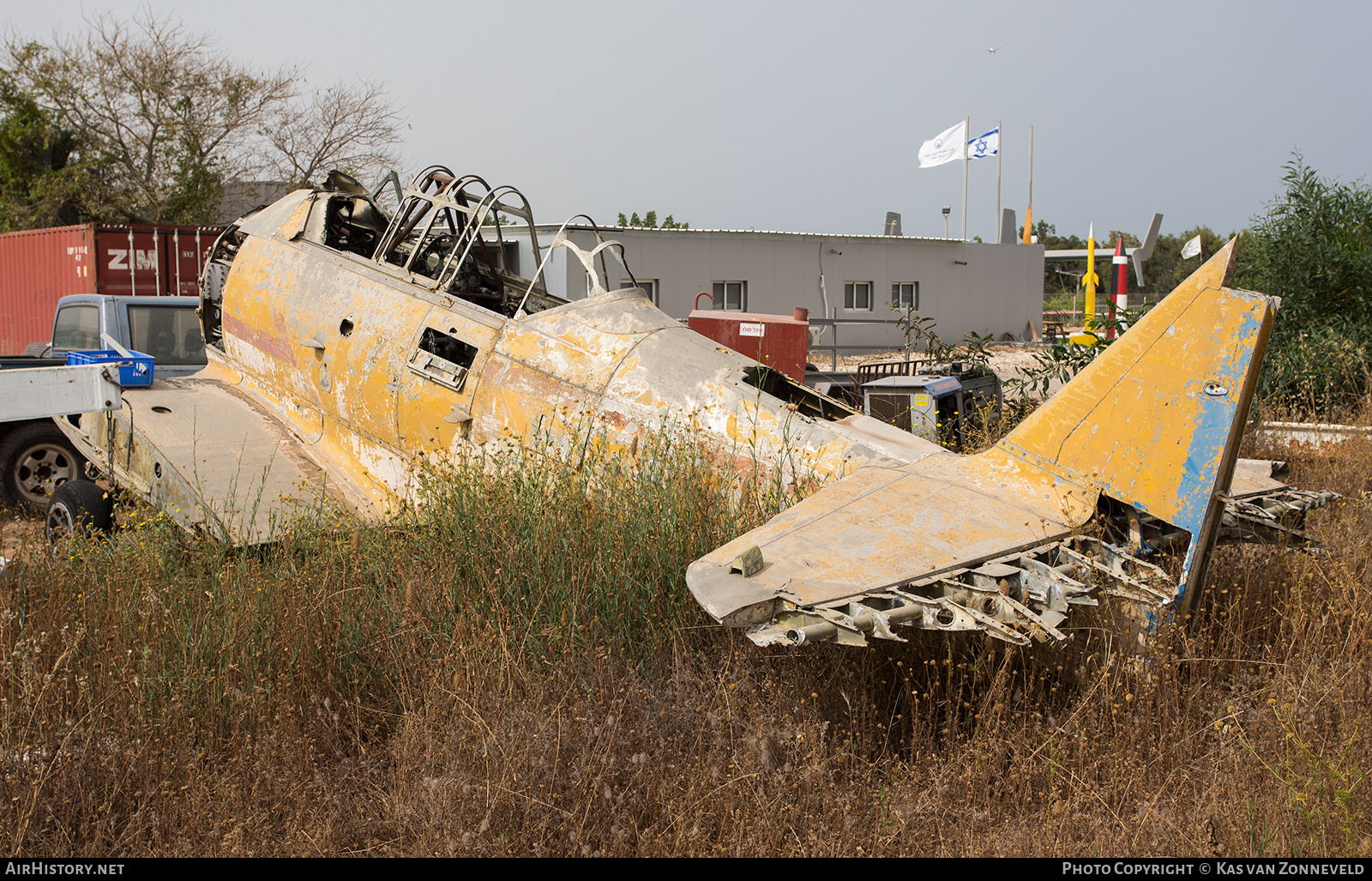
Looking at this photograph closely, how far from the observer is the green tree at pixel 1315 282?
1019 centimetres

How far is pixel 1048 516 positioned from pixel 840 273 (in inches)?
1079

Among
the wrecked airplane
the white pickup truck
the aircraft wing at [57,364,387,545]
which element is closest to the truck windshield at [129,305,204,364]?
the white pickup truck

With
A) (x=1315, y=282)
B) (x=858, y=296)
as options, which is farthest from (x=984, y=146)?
(x=1315, y=282)

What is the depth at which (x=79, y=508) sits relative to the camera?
6.55m

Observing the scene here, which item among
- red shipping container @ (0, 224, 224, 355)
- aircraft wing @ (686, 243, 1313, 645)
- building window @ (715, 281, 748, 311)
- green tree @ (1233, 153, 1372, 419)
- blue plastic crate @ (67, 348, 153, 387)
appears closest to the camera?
aircraft wing @ (686, 243, 1313, 645)

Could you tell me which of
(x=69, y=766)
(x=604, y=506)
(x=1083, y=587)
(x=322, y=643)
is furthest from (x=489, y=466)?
(x=1083, y=587)

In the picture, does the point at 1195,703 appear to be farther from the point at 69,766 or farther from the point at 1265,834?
the point at 69,766

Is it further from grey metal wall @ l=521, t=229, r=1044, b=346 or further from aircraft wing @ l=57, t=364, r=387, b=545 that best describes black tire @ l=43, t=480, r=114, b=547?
grey metal wall @ l=521, t=229, r=1044, b=346

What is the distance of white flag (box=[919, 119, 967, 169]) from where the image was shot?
38.8m

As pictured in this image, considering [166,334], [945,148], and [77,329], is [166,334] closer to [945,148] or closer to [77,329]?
[77,329]

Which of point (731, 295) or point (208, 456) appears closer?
point (208, 456)

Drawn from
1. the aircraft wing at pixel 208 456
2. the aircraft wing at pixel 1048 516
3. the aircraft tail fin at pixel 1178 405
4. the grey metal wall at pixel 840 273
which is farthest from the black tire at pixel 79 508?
the grey metal wall at pixel 840 273

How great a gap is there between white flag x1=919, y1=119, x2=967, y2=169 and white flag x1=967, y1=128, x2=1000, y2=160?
464mm

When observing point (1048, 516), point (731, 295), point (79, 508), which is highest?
point (731, 295)
